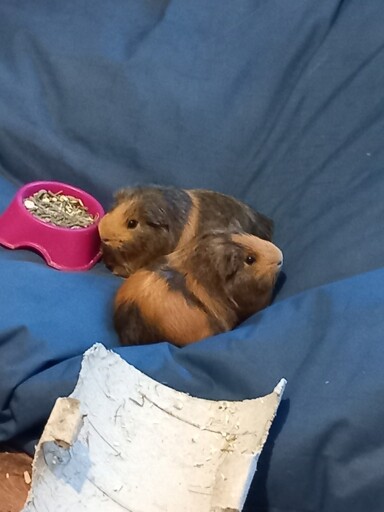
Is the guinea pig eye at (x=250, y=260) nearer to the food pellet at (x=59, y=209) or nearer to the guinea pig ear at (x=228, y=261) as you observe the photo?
the guinea pig ear at (x=228, y=261)

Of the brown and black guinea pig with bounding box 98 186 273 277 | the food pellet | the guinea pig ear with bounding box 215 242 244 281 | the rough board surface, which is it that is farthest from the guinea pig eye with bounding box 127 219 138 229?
the rough board surface

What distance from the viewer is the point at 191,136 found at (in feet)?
5.60

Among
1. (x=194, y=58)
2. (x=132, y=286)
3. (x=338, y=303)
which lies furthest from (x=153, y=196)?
(x=338, y=303)

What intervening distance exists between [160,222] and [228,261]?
0.62ft

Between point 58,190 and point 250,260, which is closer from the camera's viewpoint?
point 250,260

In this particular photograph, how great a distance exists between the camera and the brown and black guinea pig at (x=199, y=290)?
55.2 inches

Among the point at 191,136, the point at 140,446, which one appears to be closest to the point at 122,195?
the point at 191,136

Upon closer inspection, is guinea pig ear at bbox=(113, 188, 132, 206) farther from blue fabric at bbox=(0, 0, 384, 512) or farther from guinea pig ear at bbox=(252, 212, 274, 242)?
guinea pig ear at bbox=(252, 212, 274, 242)

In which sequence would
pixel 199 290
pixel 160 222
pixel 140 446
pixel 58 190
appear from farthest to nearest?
pixel 58 190
pixel 160 222
pixel 199 290
pixel 140 446

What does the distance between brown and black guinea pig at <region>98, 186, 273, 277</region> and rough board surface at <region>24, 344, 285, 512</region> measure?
0.38m

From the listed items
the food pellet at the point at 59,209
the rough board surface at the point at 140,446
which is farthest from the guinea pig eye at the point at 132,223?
the rough board surface at the point at 140,446

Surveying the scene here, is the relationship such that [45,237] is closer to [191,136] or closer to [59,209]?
[59,209]

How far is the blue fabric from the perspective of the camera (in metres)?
1.33

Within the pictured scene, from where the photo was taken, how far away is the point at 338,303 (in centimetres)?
129
